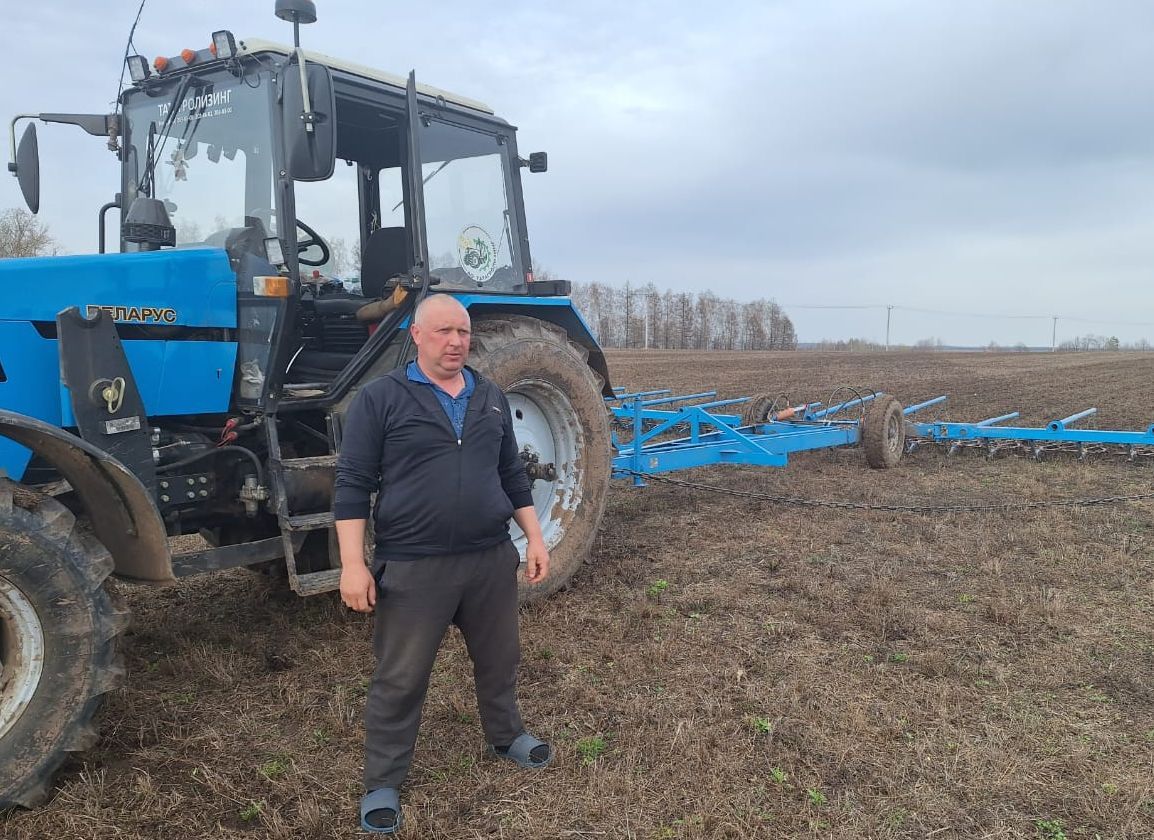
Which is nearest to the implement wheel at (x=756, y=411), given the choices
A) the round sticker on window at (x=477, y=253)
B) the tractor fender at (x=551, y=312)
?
the tractor fender at (x=551, y=312)

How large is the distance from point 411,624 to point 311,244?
2.37 meters

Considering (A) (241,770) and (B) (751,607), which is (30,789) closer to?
(A) (241,770)

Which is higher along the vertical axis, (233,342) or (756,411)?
(233,342)

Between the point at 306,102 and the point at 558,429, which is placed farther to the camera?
the point at 558,429

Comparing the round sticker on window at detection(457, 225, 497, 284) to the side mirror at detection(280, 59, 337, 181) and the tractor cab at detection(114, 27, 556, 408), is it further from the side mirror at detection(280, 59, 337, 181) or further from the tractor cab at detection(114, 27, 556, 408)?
the side mirror at detection(280, 59, 337, 181)

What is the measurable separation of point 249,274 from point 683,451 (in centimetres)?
365

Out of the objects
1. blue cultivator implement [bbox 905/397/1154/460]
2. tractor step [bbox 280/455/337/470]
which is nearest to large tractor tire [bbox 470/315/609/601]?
tractor step [bbox 280/455/337/470]

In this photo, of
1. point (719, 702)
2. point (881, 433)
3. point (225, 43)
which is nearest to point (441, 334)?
point (719, 702)

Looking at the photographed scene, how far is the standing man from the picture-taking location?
8.60 feet

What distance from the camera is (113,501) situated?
122 inches

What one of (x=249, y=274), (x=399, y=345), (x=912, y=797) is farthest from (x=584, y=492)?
(x=912, y=797)

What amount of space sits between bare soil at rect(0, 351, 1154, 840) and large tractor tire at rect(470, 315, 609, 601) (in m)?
0.32

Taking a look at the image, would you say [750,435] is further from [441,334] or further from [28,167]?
[28,167]

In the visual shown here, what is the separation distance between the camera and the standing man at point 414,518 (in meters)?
2.62
